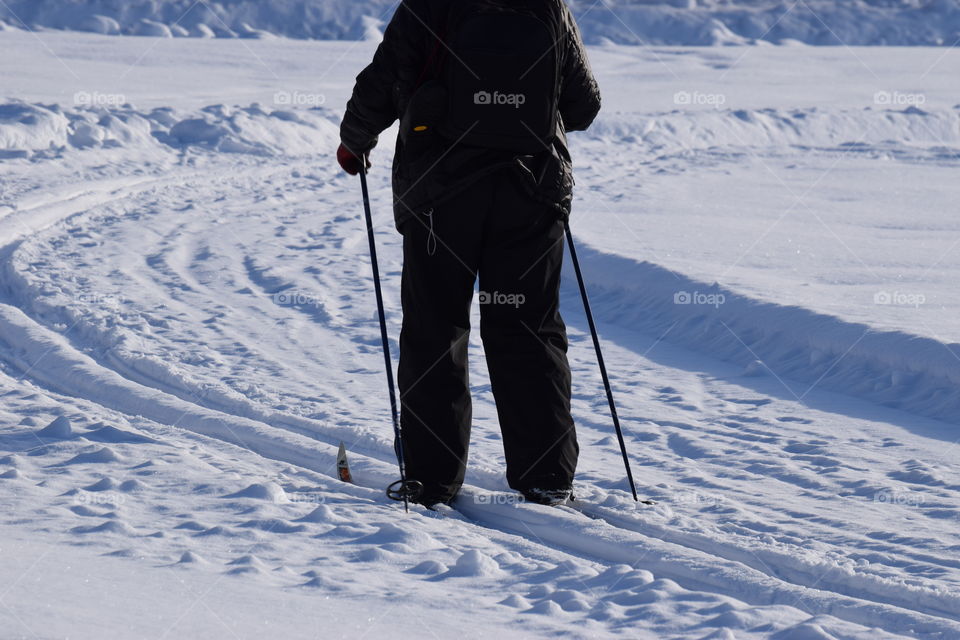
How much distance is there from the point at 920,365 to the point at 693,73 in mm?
21125

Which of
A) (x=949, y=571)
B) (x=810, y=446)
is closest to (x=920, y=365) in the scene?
(x=810, y=446)

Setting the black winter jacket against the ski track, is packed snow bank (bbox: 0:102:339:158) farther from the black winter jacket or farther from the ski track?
the black winter jacket

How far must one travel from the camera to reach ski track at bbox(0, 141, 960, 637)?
2496 millimetres

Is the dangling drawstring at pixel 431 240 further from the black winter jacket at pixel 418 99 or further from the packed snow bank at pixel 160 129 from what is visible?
the packed snow bank at pixel 160 129

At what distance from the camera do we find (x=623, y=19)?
154ft

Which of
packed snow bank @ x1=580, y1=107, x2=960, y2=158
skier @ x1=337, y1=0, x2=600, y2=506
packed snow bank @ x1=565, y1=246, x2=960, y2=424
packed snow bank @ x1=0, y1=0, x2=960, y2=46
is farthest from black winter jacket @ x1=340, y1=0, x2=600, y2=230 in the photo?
packed snow bank @ x1=0, y1=0, x2=960, y2=46

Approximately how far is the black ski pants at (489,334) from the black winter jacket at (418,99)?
4 cm

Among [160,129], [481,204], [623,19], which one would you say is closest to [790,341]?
[481,204]

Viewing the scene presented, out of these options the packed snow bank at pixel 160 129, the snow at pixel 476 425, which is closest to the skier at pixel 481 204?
the snow at pixel 476 425

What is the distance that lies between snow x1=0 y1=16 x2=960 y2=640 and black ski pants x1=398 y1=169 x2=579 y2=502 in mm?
145

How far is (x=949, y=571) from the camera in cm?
246

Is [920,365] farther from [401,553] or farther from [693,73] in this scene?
[693,73]

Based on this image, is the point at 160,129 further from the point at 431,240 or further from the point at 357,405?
the point at 431,240

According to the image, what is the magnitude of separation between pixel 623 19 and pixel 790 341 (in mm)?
44527
